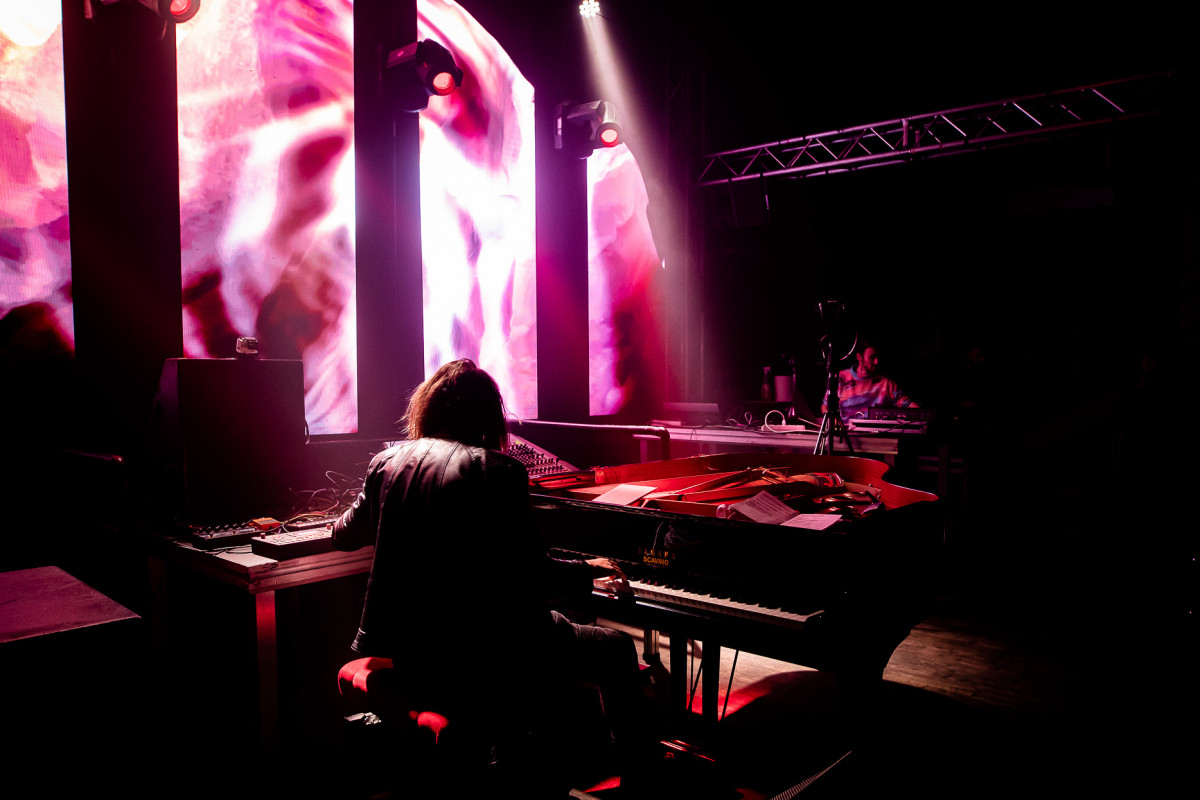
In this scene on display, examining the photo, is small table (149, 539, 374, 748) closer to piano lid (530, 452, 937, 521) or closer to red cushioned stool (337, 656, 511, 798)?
red cushioned stool (337, 656, 511, 798)

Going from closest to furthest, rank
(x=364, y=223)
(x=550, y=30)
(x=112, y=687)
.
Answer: (x=112, y=687), (x=364, y=223), (x=550, y=30)

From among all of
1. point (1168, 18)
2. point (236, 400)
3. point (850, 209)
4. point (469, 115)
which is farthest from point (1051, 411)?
point (236, 400)

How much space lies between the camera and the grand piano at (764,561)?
78.9 inches

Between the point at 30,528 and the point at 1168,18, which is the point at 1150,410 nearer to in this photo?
the point at 1168,18

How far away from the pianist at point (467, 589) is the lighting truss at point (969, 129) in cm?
553

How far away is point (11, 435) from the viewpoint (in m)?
2.76

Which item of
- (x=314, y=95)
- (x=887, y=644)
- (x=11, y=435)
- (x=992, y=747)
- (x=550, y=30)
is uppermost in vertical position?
(x=550, y=30)

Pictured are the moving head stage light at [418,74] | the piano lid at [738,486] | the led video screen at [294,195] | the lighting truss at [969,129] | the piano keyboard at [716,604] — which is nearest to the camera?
the piano keyboard at [716,604]

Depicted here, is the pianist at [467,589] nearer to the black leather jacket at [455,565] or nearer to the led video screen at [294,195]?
the black leather jacket at [455,565]

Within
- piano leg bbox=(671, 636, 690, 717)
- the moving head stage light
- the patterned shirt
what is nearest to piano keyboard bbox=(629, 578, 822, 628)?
piano leg bbox=(671, 636, 690, 717)

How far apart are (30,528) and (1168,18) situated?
8.31 meters

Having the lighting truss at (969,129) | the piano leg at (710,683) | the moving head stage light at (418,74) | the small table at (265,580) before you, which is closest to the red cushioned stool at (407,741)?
the small table at (265,580)

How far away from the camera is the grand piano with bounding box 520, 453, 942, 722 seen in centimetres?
200

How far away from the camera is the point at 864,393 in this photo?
7160mm
